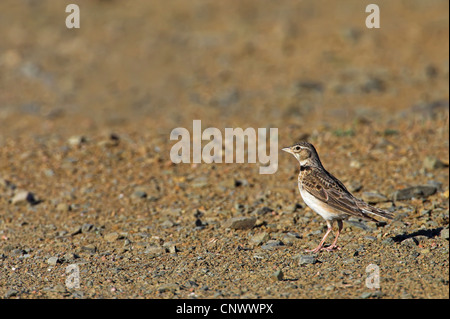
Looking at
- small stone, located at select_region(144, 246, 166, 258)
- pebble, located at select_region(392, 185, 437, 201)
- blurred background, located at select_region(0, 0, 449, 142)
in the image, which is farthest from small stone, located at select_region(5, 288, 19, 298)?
blurred background, located at select_region(0, 0, 449, 142)

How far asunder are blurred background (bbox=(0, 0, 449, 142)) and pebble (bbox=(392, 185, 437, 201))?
3.19m

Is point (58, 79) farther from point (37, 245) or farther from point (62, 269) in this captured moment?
point (62, 269)

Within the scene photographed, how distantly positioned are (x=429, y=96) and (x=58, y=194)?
32.9ft

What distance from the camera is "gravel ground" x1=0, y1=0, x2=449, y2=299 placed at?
8227 millimetres

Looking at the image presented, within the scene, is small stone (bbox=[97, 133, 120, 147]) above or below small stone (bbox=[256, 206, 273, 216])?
above

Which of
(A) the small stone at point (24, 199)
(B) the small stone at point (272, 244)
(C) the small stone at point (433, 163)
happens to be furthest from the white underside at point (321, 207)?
(A) the small stone at point (24, 199)

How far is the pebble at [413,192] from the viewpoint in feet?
35.4

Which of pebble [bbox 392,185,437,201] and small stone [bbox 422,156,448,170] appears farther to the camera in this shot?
small stone [bbox 422,156,448,170]

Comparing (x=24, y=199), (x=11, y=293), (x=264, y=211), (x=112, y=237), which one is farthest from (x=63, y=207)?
(x=11, y=293)


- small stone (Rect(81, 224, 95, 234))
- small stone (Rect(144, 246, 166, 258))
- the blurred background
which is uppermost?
the blurred background

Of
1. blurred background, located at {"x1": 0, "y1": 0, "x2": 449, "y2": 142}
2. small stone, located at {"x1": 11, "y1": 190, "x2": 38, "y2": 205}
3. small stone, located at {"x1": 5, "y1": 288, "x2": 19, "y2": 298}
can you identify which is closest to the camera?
small stone, located at {"x1": 5, "y1": 288, "x2": 19, "y2": 298}

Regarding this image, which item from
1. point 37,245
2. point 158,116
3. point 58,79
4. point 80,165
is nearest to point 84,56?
point 58,79

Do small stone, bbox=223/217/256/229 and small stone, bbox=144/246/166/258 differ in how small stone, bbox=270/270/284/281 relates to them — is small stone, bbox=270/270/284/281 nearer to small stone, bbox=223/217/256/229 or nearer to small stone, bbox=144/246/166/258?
small stone, bbox=144/246/166/258

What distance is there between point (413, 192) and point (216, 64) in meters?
10.6
